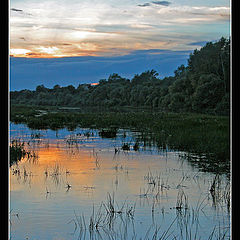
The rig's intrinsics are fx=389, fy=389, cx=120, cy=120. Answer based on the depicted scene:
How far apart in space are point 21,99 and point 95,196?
176ft

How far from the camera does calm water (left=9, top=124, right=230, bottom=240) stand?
6809 mm

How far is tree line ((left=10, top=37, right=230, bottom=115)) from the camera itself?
4081 cm

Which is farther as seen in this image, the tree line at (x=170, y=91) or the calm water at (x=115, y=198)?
the tree line at (x=170, y=91)

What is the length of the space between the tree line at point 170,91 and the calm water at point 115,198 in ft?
91.0

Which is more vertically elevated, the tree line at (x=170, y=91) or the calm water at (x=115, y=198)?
the tree line at (x=170, y=91)

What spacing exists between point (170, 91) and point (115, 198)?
4034cm

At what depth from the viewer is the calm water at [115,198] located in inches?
268

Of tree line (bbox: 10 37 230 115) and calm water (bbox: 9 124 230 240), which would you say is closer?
calm water (bbox: 9 124 230 240)

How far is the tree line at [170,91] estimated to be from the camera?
4081cm

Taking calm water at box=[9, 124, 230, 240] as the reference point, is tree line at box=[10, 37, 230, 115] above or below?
above

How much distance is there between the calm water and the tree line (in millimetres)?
27736

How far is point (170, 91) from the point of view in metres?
48.2
